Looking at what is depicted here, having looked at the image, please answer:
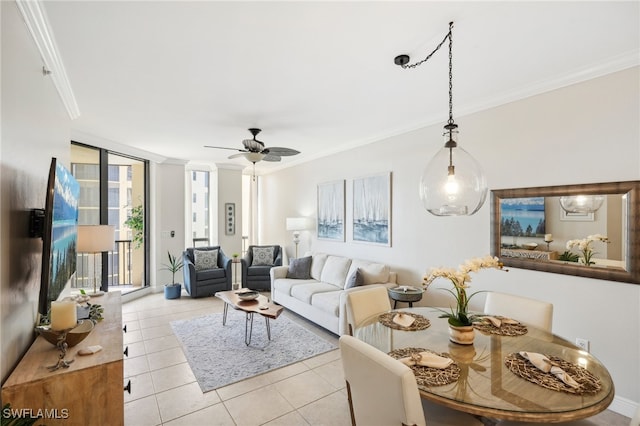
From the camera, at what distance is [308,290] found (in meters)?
4.29

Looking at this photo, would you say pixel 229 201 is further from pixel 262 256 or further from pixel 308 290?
pixel 308 290

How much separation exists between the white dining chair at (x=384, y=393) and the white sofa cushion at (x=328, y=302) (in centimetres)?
202

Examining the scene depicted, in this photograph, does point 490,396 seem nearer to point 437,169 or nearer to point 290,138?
point 437,169

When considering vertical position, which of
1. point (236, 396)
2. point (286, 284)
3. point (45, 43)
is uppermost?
point (45, 43)

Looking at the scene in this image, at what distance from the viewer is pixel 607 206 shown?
238cm

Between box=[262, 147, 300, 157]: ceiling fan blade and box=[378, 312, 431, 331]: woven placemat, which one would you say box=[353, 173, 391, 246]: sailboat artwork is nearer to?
box=[262, 147, 300, 157]: ceiling fan blade

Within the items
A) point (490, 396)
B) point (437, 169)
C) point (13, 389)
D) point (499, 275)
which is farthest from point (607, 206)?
point (13, 389)

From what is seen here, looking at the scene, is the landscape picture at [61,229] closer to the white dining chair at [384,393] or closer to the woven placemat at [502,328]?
the white dining chair at [384,393]

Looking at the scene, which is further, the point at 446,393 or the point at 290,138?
the point at 290,138

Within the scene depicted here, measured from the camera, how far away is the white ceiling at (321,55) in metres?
1.78

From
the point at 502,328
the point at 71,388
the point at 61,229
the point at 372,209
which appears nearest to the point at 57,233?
the point at 61,229

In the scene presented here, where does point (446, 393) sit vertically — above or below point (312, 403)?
above

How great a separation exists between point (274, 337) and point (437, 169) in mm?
2873

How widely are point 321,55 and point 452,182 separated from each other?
1.33 metres
